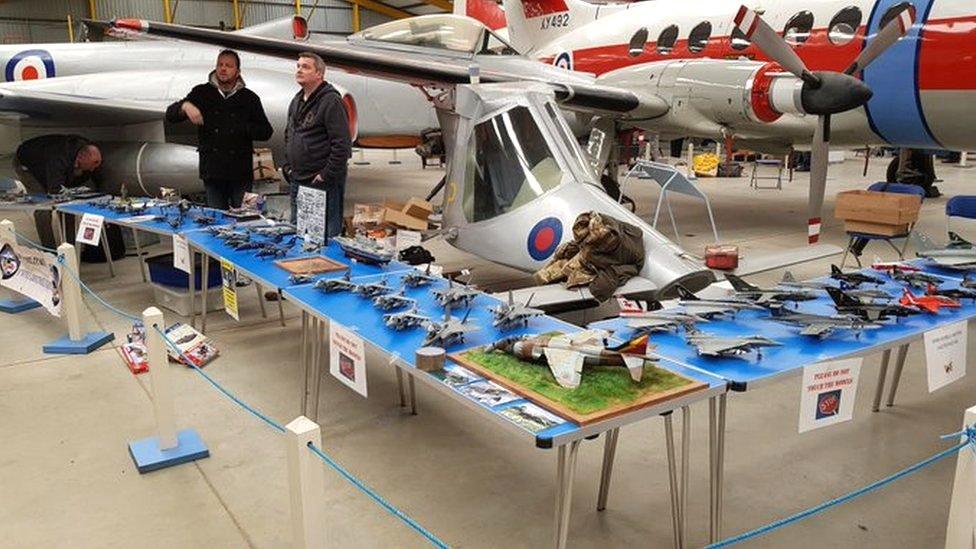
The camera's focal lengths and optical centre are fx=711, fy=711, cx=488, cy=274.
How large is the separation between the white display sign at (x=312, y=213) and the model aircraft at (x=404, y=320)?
1.84 metres

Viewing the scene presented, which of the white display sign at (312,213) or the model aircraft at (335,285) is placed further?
the white display sign at (312,213)

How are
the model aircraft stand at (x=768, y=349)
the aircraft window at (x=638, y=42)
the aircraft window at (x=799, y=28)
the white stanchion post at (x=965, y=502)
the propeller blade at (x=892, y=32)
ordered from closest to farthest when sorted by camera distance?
the white stanchion post at (x=965, y=502), the model aircraft stand at (x=768, y=349), the propeller blade at (x=892, y=32), the aircraft window at (x=799, y=28), the aircraft window at (x=638, y=42)

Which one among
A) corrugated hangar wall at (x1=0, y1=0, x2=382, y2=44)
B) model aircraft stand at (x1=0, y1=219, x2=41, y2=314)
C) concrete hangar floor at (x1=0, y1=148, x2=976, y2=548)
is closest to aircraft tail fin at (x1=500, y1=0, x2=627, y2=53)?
model aircraft stand at (x1=0, y1=219, x2=41, y2=314)

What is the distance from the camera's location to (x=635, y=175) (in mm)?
16641

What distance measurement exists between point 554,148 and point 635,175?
11.7 meters

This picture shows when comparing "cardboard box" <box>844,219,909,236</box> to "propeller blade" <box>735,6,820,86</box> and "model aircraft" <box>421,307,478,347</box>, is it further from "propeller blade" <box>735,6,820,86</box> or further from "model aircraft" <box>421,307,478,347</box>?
"model aircraft" <box>421,307,478,347</box>

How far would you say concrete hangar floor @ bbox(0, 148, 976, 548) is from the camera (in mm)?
2912

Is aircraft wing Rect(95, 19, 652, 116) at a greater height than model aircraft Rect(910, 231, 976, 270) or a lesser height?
greater

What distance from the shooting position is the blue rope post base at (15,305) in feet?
19.4

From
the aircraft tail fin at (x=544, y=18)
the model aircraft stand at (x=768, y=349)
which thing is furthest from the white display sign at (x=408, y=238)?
the aircraft tail fin at (x=544, y=18)

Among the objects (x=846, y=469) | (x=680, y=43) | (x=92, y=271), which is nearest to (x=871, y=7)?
(x=680, y=43)

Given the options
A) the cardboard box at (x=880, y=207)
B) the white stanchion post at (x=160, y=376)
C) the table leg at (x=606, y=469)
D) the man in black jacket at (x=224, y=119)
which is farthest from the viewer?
the cardboard box at (x=880, y=207)

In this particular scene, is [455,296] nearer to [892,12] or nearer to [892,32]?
[892,32]

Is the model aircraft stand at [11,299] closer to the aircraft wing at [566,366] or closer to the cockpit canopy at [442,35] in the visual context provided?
the aircraft wing at [566,366]
